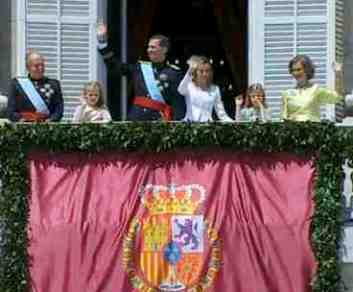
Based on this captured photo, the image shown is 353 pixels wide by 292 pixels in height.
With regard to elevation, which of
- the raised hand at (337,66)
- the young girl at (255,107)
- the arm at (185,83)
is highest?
the raised hand at (337,66)

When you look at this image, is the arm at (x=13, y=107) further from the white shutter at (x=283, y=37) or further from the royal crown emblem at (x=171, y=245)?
the white shutter at (x=283, y=37)

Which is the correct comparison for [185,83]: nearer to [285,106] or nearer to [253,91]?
[253,91]

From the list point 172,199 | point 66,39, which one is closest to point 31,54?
point 66,39

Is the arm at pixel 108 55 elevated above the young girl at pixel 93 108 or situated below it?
above

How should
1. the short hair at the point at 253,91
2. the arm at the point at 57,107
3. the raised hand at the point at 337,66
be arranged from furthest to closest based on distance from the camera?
the raised hand at the point at 337,66 → the short hair at the point at 253,91 → the arm at the point at 57,107

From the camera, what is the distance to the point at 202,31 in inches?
869

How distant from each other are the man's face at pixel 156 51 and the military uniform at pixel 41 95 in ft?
3.16

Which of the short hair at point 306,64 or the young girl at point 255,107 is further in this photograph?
the young girl at point 255,107

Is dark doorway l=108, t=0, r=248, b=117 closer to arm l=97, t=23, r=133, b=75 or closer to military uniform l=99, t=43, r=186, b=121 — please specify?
arm l=97, t=23, r=133, b=75

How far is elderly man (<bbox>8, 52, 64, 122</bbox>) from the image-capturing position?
15906mm

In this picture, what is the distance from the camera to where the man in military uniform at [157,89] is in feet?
52.1

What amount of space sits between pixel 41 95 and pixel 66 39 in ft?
5.33

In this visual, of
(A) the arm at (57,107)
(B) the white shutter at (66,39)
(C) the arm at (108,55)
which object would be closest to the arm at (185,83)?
(C) the arm at (108,55)

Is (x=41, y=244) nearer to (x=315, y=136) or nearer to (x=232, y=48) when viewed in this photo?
(x=315, y=136)
